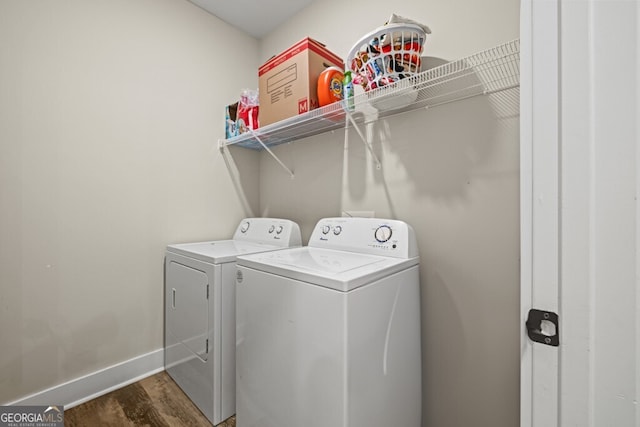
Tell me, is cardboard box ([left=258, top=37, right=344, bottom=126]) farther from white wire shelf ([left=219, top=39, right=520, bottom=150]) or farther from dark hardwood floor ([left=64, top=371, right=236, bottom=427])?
dark hardwood floor ([left=64, top=371, right=236, bottom=427])

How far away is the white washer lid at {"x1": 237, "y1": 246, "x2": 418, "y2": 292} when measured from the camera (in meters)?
0.91

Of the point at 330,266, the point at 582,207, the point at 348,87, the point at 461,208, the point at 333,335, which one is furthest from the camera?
the point at 348,87

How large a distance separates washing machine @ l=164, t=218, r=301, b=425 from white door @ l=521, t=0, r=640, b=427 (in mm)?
1212

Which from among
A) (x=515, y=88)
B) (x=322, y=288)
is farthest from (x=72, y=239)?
(x=515, y=88)

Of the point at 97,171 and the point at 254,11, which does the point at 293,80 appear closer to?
the point at 254,11

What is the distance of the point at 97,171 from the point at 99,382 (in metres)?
1.18

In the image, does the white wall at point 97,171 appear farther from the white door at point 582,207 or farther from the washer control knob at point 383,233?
the white door at point 582,207

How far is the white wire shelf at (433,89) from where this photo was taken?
1.06 m

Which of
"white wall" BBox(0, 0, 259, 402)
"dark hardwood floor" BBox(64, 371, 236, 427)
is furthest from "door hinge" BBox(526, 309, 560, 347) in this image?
"white wall" BBox(0, 0, 259, 402)

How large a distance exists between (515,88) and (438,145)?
0.35 meters

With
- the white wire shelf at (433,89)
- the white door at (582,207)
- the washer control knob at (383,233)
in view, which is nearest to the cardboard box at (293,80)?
the white wire shelf at (433,89)

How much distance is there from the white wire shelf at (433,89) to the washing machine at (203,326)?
2.65 feet

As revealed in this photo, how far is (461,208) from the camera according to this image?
1.24 meters

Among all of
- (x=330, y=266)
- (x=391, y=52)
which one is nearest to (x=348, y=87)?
(x=391, y=52)
